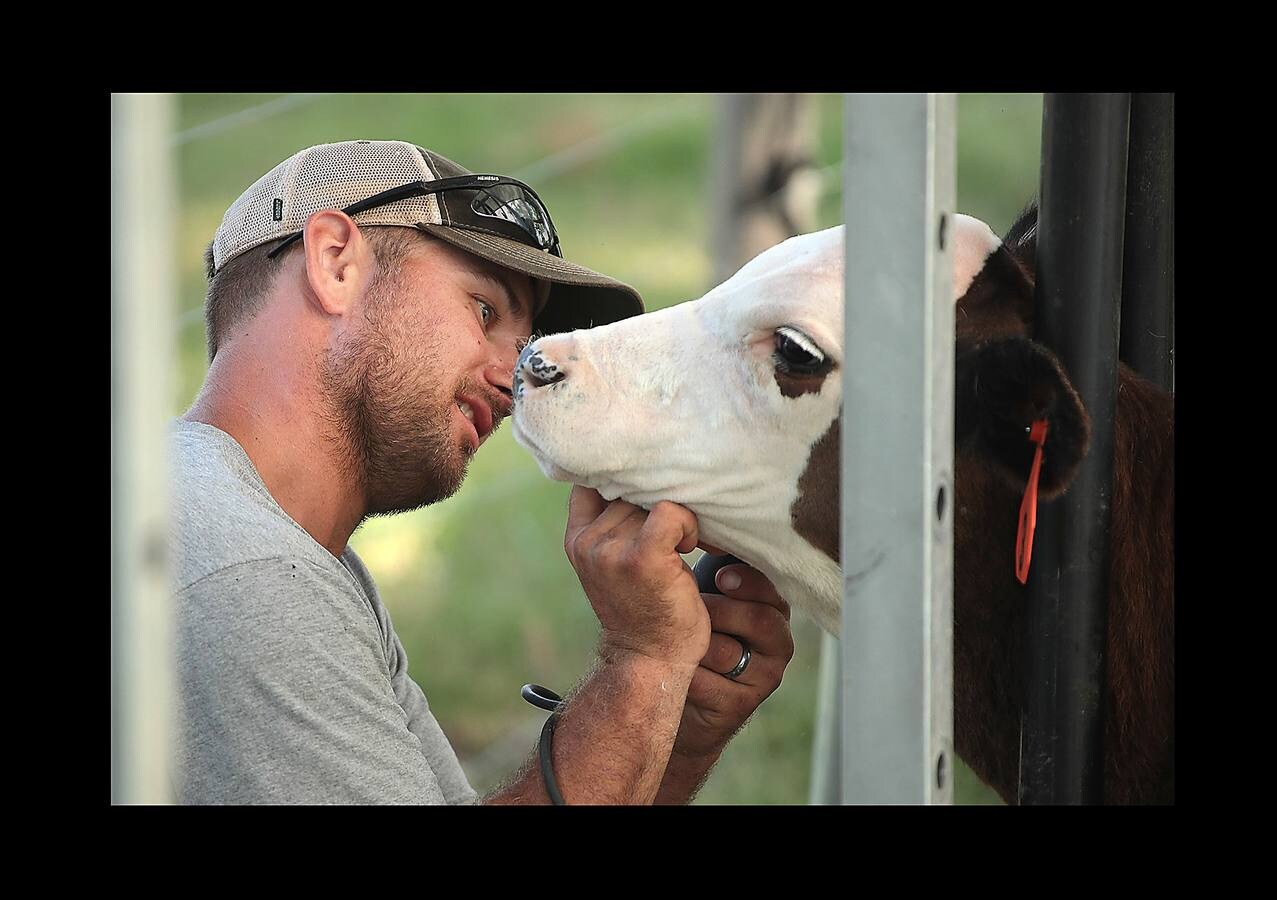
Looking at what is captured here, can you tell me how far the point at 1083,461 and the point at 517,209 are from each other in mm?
1256

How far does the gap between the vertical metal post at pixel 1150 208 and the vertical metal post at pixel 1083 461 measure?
239mm

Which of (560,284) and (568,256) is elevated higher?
(568,256)

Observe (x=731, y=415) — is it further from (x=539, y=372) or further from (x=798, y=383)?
(x=539, y=372)

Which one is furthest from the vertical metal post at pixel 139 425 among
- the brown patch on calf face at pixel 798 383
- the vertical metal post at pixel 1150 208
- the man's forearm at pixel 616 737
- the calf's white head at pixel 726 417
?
the vertical metal post at pixel 1150 208

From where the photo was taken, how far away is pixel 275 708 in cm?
189

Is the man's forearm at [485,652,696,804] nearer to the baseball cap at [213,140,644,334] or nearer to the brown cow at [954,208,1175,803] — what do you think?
the brown cow at [954,208,1175,803]

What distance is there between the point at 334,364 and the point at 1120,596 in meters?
1.36

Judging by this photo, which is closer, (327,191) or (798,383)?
(798,383)

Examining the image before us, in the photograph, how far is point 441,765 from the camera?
2.52 metres

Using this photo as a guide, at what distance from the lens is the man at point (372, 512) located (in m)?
1.91

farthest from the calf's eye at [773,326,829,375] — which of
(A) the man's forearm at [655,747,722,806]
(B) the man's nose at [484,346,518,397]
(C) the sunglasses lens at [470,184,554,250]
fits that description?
(A) the man's forearm at [655,747,722,806]

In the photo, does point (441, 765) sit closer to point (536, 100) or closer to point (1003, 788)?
point (1003, 788)

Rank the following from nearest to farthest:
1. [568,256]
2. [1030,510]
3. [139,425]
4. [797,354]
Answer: [139,425] < [1030,510] < [797,354] < [568,256]

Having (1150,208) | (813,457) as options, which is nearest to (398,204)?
(813,457)
